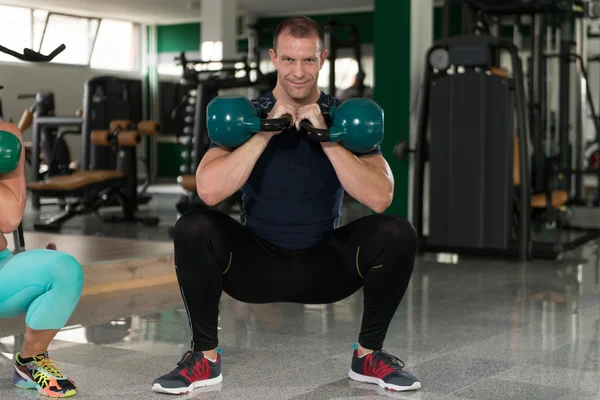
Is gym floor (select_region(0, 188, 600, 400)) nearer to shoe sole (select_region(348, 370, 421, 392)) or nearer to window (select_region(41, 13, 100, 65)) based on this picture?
shoe sole (select_region(348, 370, 421, 392))

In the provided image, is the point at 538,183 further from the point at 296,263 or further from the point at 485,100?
the point at 296,263

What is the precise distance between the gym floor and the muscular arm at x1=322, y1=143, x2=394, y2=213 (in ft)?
1.71

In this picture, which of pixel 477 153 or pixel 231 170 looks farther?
pixel 477 153

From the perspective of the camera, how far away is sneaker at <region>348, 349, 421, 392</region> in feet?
7.63

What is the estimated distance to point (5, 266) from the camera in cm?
213

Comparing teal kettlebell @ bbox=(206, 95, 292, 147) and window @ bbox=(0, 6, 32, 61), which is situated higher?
window @ bbox=(0, 6, 32, 61)

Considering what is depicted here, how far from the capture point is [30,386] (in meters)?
2.29

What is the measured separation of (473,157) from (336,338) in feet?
7.49

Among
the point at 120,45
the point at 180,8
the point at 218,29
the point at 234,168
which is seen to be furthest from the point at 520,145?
the point at 120,45

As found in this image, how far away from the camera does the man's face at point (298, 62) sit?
2.28 m

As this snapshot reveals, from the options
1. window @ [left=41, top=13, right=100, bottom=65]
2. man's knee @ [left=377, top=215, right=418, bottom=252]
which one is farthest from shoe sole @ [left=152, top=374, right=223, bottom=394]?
window @ [left=41, top=13, right=100, bottom=65]

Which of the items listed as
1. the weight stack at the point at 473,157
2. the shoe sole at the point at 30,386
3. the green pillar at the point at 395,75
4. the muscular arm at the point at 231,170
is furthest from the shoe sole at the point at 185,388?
the green pillar at the point at 395,75

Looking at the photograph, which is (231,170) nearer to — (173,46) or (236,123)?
(236,123)

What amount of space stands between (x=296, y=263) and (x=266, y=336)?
0.79 metres
